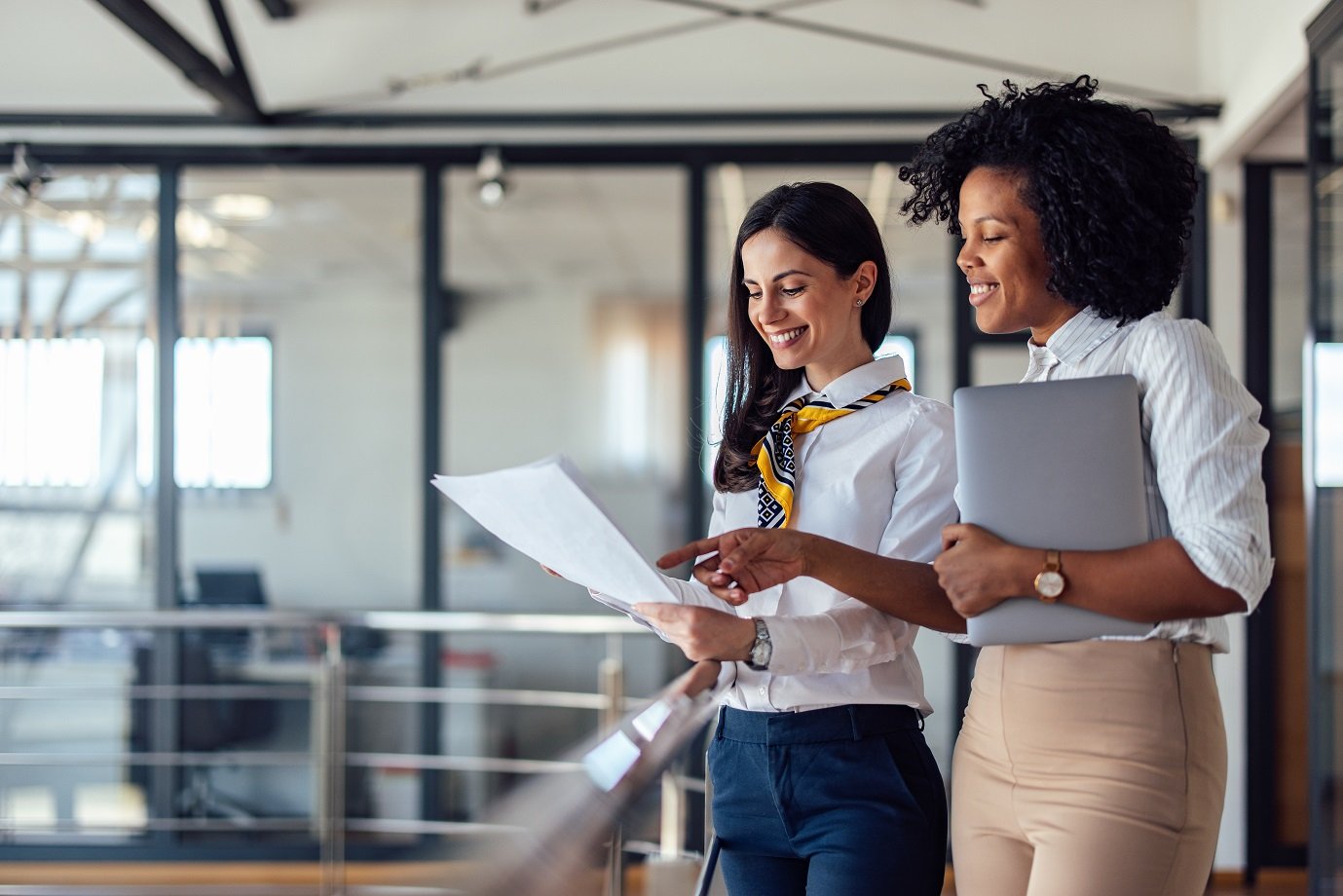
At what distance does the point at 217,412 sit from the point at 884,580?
156 inches

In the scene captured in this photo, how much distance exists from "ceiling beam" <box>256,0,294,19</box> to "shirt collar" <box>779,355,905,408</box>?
144 inches

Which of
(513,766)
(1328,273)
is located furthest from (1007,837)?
(513,766)

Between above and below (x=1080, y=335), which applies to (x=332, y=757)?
below

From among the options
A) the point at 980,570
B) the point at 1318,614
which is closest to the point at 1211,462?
the point at 980,570

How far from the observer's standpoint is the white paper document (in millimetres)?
1198

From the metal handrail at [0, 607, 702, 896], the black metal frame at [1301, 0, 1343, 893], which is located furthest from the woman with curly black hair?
the metal handrail at [0, 607, 702, 896]

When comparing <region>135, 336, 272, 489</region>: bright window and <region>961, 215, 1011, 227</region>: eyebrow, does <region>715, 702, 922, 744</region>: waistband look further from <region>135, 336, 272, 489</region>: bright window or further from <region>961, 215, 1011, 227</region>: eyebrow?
<region>135, 336, 272, 489</region>: bright window

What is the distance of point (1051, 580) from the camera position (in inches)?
46.4

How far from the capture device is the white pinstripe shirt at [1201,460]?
44.2 inches

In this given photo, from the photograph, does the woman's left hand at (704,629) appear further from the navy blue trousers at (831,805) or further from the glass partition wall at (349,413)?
the glass partition wall at (349,413)

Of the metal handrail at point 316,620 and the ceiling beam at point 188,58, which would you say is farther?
the metal handrail at point 316,620

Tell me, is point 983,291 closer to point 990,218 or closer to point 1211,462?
point 990,218

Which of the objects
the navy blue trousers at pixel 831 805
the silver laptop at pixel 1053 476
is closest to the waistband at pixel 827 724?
the navy blue trousers at pixel 831 805

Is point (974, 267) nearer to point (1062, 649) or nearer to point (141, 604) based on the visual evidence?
point (1062, 649)
